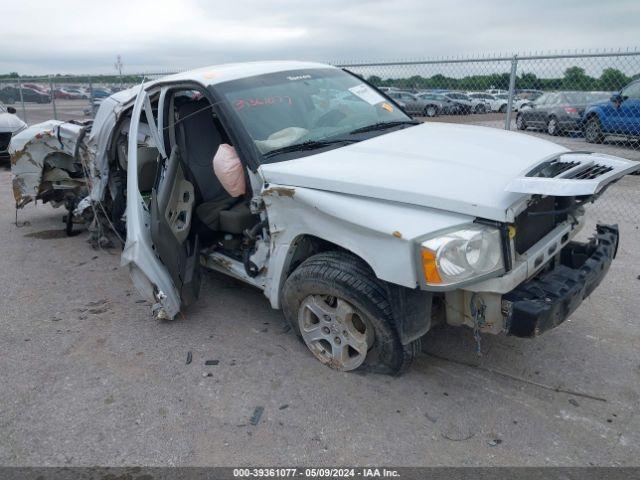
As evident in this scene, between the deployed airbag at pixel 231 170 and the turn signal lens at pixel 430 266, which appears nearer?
the turn signal lens at pixel 430 266

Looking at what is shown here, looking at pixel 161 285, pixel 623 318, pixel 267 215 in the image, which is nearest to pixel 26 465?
pixel 161 285

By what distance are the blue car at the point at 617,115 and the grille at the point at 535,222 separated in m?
6.83

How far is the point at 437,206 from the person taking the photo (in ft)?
8.39

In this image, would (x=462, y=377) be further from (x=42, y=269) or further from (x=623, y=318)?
(x=42, y=269)

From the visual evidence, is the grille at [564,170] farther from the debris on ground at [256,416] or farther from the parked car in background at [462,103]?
the parked car in background at [462,103]

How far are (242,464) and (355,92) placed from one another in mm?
2901

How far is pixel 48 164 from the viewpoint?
237 inches

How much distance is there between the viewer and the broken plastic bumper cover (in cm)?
254

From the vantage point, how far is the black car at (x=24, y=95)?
1822cm

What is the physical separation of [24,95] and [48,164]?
48.1 feet

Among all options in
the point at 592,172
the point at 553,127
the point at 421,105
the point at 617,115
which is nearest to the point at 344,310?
the point at 592,172

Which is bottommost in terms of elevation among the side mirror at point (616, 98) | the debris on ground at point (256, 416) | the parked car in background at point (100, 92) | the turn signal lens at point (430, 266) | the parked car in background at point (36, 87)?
the debris on ground at point (256, 416)

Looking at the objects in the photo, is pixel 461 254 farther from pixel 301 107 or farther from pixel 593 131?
pixel 593 131

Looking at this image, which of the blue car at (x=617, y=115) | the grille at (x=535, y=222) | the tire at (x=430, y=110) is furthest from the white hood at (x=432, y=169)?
the tire at (x=430, y=110)
